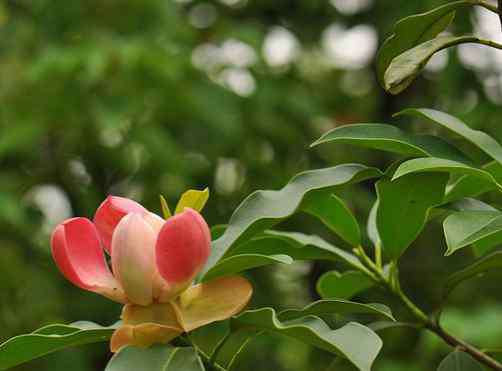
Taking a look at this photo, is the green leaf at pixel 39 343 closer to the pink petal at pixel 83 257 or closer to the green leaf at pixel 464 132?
the pink petal at pixel 83 257

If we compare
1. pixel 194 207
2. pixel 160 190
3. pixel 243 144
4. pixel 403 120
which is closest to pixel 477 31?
pixel 403 120

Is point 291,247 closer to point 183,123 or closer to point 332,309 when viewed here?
point 332,309

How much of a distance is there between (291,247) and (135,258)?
16cm

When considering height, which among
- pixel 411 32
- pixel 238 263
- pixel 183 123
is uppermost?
pixel 411 32

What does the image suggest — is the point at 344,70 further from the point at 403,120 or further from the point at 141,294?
the point at 141,294

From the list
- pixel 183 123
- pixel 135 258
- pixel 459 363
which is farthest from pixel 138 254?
pixel 183 123

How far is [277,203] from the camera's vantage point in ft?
1.96

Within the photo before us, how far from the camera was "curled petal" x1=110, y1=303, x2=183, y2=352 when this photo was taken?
0.55 metres

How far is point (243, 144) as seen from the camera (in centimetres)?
259

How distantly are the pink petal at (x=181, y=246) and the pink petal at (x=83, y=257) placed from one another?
4 centimetres

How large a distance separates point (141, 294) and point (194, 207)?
0.07 m

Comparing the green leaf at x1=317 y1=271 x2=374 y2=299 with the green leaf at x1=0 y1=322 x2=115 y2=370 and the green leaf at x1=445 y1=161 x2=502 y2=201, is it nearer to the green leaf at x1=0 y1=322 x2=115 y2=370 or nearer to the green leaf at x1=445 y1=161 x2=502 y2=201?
Answer: the green leaf at x1=445 y1=161 x2=502 y2=201

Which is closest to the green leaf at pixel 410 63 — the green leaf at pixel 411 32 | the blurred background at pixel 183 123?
the green leaf at pixel 411 32

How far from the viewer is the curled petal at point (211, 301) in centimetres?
57
